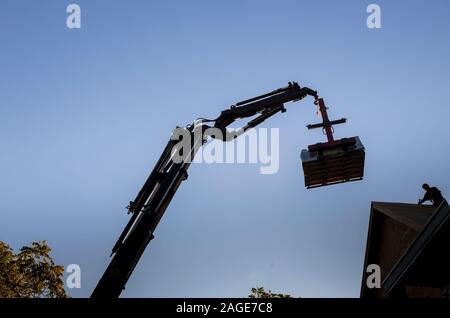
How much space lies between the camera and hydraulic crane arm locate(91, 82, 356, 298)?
24.6 ft

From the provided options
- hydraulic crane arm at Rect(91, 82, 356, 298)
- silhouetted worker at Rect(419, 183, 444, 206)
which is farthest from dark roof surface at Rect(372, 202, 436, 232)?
hydraulic crane arm at Rect(91, 82, 356, 298)

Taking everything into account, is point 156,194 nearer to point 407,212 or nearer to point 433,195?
point 433,195

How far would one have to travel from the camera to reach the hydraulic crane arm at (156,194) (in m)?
7.49

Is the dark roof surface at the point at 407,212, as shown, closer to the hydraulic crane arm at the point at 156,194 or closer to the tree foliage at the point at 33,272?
the hydraulic crane arm at the point at 156,194

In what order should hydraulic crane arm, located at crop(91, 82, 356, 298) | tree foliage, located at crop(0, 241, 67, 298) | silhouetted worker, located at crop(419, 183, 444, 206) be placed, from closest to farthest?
hydraulic crane arm, located at crop(91, 82, 356, 298) → silhouetted worker, located at crop(419, 183, 444, 206) → tree foliage, located at crop(0, 241, 67, 298)

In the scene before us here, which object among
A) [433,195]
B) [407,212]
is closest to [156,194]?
[433,195]

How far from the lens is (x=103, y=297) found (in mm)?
7180

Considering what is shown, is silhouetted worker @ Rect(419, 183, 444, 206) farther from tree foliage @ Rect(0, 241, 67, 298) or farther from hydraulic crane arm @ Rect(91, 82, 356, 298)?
tree foliage @ Rect(0, 241, 67, 298)


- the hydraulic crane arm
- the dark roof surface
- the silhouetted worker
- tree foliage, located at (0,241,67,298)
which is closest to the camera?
the hydraulic crane arm
